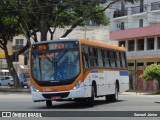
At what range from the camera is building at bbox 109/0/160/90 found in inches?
2100

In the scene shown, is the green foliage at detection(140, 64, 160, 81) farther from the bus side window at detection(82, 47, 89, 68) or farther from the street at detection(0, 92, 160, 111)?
the bus side window at detection(82, 47, 89, 68)

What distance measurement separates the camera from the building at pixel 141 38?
175 feet

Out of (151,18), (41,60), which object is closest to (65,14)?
(151,18)

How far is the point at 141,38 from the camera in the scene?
187 ft

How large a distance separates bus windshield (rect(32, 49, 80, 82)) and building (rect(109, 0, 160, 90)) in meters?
24.1

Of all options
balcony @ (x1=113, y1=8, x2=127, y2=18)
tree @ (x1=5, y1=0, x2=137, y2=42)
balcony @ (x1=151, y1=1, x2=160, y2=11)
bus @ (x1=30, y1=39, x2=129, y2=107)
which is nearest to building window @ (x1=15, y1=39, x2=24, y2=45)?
balcony @ (x1=113, y1=8, x2=127, y2=18)

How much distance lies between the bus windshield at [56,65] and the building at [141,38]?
24057 millimetres

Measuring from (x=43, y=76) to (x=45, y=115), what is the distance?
15.5ft

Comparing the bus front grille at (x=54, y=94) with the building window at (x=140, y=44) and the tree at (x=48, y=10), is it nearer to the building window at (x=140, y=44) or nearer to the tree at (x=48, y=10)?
the tree at (x=48, y=10)

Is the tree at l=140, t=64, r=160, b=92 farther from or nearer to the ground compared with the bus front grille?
Answer: nearer to the ground

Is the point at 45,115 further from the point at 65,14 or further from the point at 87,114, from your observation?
the point at 65,14

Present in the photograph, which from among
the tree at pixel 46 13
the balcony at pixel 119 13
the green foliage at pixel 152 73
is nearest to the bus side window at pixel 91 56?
the green foliage at pixel 152 73

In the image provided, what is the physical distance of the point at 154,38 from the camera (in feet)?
180

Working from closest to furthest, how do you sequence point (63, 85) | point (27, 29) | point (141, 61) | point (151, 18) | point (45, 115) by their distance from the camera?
point (45, 115) → point (63, 85) → point (27, 29) → point (141, 61) → point (151, 18)
